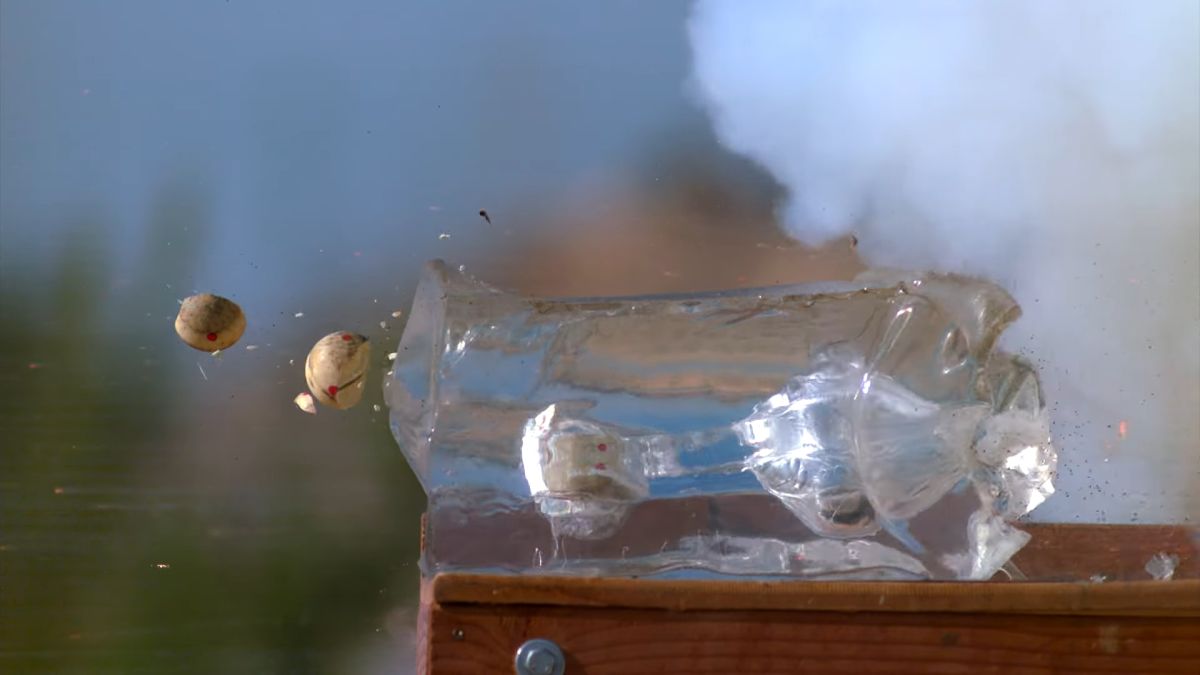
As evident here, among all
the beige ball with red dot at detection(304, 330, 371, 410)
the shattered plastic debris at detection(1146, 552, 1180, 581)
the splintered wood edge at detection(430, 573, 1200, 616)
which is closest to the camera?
the splintered wood edge at detection(430, 573, 1200, 616)

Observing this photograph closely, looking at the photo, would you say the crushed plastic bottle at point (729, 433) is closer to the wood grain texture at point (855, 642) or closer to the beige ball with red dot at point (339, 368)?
the wood grain texture at point (855, 642)

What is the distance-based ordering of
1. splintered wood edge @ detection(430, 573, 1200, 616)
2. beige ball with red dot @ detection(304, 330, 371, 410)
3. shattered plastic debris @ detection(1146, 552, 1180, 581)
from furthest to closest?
beige ball with red dot @ detection(304, 330, 371, 410) → shattered plastic debris @ detection(1146, 552, 1180, 581) → splintered wood edge @ detection(430, 573, 1200, 616)

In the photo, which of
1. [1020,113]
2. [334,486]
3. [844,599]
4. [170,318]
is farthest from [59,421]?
[1020,113]

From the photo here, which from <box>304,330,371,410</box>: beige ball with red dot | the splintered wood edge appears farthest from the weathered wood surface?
<box>304,330,371,410</box>: beige ball with red dot

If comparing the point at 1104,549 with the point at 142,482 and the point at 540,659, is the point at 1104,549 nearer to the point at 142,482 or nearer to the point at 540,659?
the point at 540,659

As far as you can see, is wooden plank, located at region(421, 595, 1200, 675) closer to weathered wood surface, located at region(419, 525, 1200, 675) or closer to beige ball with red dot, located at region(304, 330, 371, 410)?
weathered wood surface, located at region(419, 525, 1200, 675)
